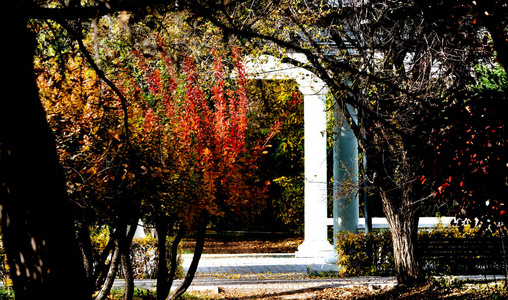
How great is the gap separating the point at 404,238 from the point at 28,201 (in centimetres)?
815

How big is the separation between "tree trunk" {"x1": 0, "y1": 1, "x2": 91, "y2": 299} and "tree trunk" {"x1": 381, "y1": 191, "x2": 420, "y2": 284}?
25.2 feet

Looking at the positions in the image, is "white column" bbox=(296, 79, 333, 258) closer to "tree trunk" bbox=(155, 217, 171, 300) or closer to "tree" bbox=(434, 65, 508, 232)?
"tree trunk" bbox=(155, 217, 171, 300)

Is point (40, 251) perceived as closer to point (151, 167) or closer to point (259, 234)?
point (151, 167)

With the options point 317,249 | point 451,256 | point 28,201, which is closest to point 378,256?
point 451,256

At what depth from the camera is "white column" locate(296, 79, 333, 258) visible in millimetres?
15305

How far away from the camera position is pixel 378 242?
523 inches

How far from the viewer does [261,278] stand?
13.8m

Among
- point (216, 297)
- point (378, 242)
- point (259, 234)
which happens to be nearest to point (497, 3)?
point (216, 297)

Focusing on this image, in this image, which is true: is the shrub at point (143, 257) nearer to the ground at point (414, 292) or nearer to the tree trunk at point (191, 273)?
the ground at point (414, 292)

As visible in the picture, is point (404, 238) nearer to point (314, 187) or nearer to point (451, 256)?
point (451, 256)

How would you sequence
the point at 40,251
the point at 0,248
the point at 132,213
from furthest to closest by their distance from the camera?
the point at 0,248, the point at 132,213, the point at 40,251

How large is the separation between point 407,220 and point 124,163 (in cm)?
590

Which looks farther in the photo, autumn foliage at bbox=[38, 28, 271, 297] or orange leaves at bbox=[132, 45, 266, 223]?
orange leaves at bbox=[132, 45, 266, 223]

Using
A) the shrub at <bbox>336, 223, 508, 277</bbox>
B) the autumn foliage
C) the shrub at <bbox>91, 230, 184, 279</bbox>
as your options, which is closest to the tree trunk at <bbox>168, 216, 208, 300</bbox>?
the autumn foliage
